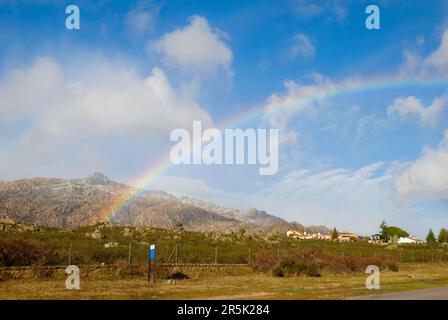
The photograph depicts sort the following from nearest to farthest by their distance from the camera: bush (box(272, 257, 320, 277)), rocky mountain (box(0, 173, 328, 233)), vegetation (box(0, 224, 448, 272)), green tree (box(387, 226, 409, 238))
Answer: vegetation (box(0, 224, 448, 272)) → bush (box(272, 257, 320, 277)) → rocky mountain (box(0, 173, 328, 233)) → green tree (box(387, 226, 409, 238))

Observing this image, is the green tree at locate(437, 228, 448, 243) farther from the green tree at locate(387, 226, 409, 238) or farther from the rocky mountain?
the rocky mountain

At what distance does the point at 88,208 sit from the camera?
125 metres

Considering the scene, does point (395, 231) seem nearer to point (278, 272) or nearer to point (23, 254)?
point (278, 272)

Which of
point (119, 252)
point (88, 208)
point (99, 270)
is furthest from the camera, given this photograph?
point (88, 208)

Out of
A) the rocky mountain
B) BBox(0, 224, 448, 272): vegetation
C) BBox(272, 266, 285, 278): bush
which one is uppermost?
the rocky mountain

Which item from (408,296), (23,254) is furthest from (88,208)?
(408,296)

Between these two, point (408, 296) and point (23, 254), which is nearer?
point (408, 296)

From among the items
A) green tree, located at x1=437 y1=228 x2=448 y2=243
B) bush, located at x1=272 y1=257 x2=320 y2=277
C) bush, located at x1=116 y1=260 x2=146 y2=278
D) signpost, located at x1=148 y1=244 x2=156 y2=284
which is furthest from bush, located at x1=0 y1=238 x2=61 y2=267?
green tree, located at x1=437 y1=228 x2=448 y2=243

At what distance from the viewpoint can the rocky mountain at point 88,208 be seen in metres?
110

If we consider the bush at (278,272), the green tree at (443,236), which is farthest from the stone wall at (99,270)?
the green tree at (443,236)

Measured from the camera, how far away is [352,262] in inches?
1610

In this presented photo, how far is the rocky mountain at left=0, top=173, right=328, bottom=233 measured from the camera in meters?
110
